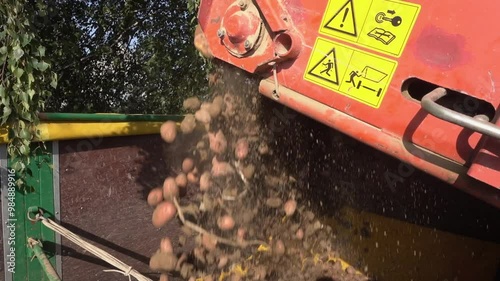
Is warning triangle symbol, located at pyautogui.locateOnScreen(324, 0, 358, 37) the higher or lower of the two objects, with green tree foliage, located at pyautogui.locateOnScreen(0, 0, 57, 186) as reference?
higher

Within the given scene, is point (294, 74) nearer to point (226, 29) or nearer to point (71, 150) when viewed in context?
point (226, 29)

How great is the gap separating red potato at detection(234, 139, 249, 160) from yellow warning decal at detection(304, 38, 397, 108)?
0.84 metres

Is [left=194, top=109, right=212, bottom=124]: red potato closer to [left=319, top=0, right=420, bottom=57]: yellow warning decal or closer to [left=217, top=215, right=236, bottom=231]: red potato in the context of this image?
[left=217, top=215, right=236, bottom=231]: red potato

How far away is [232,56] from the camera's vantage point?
1.86 meters

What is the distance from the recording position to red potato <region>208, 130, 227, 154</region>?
2.40 meters

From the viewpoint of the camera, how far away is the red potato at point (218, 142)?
7.87ft

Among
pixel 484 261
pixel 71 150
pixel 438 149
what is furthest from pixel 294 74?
pixel 484 261

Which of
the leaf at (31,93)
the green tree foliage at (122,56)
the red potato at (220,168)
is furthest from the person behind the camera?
the green tree foliage at (122,56)

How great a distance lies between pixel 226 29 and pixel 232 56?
0.09 meters

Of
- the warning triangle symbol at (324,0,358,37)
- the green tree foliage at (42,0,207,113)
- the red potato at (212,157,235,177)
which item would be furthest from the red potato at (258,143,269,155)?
the green tree foliage at (42,0,207,113)

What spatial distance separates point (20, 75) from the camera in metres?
2.67

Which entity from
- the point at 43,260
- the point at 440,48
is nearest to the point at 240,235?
the point at 43,260

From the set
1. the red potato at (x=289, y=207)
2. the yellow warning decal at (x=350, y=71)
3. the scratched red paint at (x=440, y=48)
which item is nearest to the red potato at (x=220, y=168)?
the red potato at (x=289, y=207)

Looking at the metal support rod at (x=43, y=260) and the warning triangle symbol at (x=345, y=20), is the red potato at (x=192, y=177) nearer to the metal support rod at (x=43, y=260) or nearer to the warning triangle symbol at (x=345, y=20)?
the metal support rod at (x=43, y=260)
